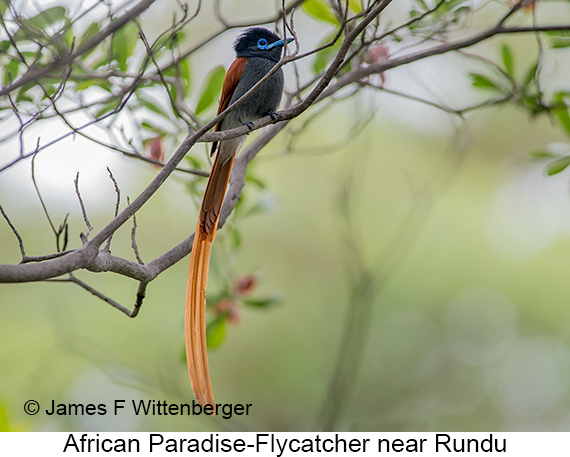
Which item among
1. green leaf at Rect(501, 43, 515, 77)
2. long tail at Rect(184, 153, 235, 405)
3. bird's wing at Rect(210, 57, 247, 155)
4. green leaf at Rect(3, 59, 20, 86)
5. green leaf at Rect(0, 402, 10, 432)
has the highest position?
green leaf at Rect(501, 43, 515, 77)

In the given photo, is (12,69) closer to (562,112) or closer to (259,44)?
(259,44)

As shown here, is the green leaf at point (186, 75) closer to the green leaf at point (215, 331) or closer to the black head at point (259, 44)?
the black head at point (259, 44)

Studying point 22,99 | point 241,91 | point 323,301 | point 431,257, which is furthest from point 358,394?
point 22,99

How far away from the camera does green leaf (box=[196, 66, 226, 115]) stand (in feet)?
6.41

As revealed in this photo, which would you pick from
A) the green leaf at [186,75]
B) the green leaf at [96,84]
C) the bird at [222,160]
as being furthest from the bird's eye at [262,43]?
the green leaf at [96,84]

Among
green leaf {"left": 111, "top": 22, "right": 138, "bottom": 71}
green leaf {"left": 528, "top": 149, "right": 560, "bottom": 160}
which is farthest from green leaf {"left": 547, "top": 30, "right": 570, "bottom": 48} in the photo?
green leaf {"left": 111, "top": 22, "right": 138, "bottom": 71}

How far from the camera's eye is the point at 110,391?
345 centimetres

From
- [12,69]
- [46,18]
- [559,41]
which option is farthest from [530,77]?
[12,69]

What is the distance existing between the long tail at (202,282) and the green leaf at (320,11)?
21.3 inches

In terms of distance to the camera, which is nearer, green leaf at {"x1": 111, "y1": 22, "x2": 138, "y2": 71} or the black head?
green leaf at {"x1": 111, "y1": 22, "x2": 138, "y2": 71}

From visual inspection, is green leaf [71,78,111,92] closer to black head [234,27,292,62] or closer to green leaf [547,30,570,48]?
black head [234,27,292,62]

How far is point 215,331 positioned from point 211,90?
839 mm

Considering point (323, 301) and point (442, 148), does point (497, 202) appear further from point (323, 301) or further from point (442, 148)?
point (323, 301)

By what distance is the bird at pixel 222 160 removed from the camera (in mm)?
1351
